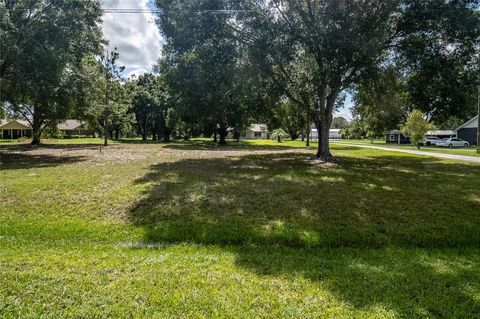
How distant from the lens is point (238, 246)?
223 inches

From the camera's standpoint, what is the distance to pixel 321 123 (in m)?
16.1

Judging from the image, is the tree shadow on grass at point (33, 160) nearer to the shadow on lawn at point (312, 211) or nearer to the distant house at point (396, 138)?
the shadow on lawn at point (312, 211)

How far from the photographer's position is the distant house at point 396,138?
56281 millimetres

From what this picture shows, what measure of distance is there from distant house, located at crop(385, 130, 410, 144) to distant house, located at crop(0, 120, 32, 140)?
211 ft

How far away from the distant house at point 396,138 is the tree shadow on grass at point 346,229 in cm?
5069

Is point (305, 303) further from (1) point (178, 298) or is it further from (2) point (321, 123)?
(2) point (321, 123)

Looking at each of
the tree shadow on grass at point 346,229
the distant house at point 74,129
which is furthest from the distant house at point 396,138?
the distant house at point 74,129

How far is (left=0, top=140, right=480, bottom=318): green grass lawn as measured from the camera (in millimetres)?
3518

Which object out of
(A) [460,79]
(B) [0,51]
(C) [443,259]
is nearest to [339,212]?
(C) [443,259]

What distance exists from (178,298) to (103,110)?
2806 cm

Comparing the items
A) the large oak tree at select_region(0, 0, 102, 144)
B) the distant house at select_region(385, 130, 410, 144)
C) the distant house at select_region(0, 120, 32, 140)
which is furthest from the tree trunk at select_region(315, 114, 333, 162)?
the distant house at select_region(0, 120, 32, 140)

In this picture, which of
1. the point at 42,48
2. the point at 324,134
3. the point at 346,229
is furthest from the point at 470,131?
the point at 42,48

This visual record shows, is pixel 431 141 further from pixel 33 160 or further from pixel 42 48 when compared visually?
pixel 33 160

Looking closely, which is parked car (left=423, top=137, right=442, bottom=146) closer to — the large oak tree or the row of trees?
the row of trees
